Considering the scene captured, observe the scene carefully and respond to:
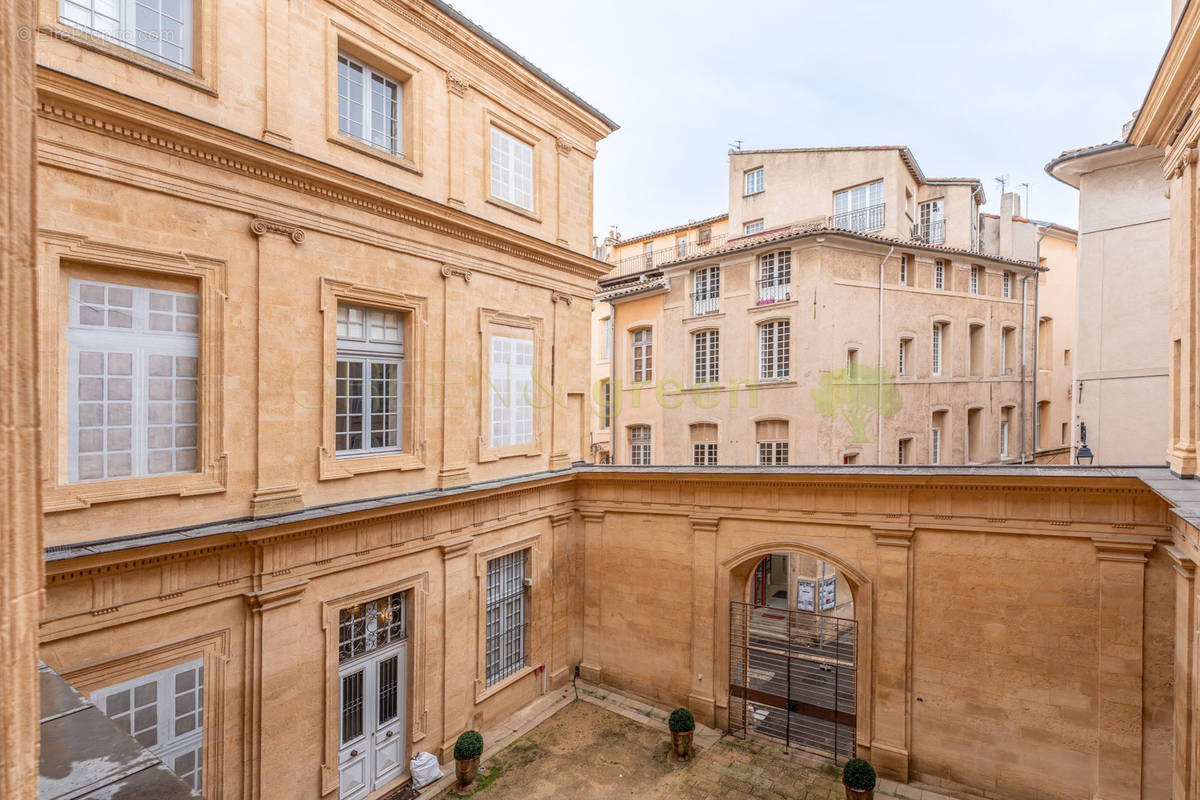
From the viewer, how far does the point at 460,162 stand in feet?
37.9

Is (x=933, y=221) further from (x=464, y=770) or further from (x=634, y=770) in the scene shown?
(x=464, y=770)

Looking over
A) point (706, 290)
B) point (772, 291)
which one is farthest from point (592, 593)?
point (706, 290)

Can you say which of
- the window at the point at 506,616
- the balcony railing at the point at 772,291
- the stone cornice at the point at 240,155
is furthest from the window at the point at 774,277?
the window at the point at 506,616

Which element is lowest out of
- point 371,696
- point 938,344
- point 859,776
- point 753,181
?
point 859,776

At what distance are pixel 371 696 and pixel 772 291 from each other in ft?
58.0

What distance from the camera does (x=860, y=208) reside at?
938 inches

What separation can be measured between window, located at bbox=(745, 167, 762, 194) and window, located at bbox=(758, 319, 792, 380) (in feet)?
26.3

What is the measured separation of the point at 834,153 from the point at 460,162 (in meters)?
18.5

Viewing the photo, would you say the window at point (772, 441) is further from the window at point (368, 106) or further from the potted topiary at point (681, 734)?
the window at point (368, 106)

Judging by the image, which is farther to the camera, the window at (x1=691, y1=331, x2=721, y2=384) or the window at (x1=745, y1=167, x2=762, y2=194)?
the window at (x1=745, y1=167, x2=762, y2=194)

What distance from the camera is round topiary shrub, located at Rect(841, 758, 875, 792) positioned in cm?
991

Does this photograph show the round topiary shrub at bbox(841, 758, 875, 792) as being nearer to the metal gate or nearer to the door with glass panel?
the metal gate

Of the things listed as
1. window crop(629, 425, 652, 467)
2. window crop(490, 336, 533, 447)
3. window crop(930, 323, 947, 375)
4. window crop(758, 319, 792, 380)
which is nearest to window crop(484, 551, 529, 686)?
window crop(490, 336, 533, 447)

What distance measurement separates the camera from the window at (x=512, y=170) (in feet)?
41.2
